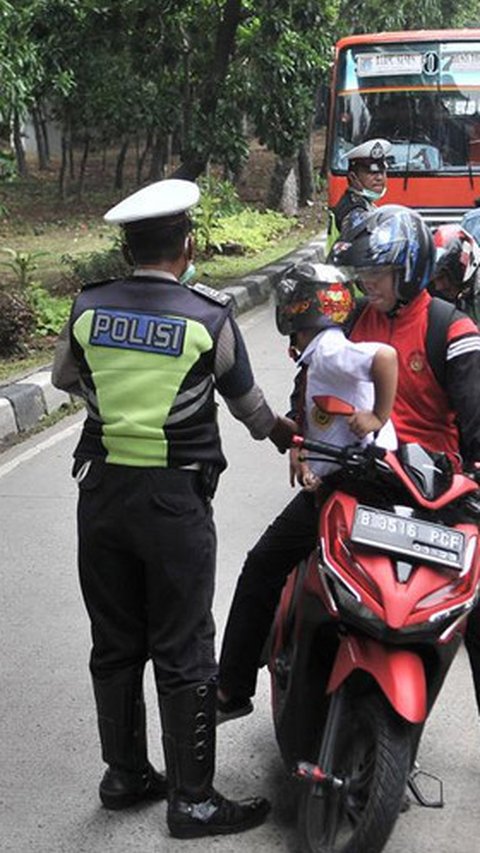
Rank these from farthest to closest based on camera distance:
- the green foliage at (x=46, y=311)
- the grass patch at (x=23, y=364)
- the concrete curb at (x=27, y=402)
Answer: the green foliage at (x=46, y=311), the grass patch at (x=23, y=364), the concrete curb at (x=27, y=402)

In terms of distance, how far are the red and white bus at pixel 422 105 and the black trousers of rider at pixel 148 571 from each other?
872 centimetres

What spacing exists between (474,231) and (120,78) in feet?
26.0

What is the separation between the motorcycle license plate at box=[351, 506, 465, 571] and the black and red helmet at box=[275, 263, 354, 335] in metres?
0.48

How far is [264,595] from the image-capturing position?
345 cm

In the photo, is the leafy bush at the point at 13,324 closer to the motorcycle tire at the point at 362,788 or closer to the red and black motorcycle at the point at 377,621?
the red and black motorcycle at the point at 377,621

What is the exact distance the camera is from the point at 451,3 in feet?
92.3

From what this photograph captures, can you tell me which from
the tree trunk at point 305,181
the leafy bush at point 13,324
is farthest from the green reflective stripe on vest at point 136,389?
the tree trunk at point 305,181

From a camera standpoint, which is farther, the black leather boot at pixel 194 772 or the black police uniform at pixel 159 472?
the black leather boot at pixel 194 772

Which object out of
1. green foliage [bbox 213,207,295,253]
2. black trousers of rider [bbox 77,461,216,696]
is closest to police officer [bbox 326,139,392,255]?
black trousers of rider [bbox 77,461,216,696]

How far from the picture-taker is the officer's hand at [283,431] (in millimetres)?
3178

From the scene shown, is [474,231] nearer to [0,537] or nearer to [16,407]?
[0,537]

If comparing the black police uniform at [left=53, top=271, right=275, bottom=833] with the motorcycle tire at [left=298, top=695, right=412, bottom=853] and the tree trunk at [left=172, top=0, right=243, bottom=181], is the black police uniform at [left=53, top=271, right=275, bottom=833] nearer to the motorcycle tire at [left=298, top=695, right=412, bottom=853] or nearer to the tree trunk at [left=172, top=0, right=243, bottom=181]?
the motorcycle tire at [left=298, top=695, right=412, bottom=853]

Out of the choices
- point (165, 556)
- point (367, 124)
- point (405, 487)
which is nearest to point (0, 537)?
point (165, 556)

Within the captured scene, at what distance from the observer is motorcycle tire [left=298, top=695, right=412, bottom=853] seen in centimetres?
276
